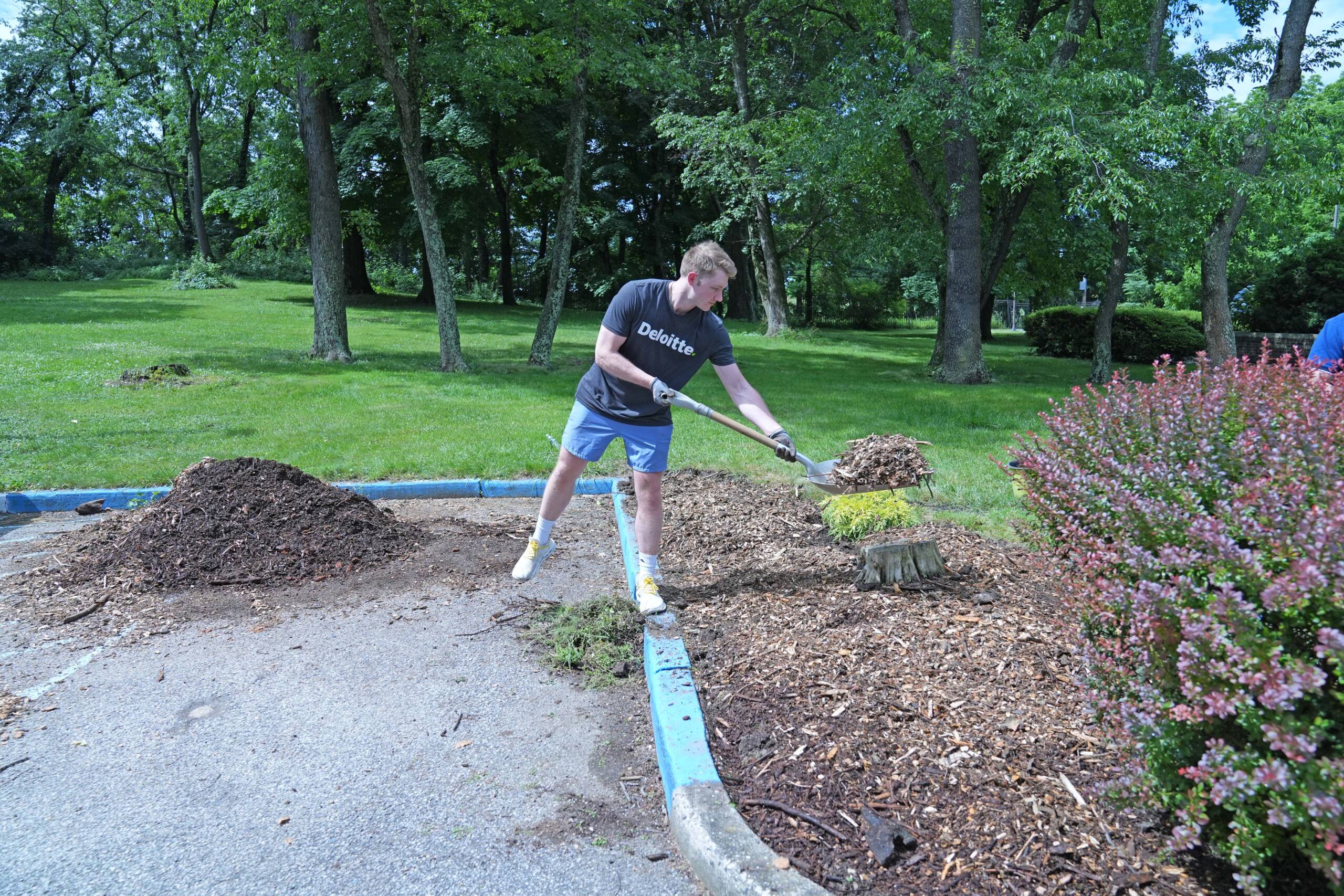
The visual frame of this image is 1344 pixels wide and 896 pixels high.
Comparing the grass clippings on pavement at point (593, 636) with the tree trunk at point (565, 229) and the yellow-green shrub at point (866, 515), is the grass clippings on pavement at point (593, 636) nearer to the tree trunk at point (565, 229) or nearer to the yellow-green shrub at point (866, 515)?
the yellow-green shrub at point (866, 515)

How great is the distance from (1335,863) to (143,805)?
137 inches

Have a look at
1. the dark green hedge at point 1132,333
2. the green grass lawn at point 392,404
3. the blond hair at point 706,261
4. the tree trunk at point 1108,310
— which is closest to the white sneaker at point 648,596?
the blond hair at point 706,261

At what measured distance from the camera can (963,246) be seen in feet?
50.8

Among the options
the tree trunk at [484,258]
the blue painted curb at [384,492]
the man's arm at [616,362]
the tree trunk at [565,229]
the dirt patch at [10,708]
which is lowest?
the dirt patch at [10,708]

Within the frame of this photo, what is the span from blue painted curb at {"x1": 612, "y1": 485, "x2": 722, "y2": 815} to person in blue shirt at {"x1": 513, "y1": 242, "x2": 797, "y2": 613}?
1.19 feet

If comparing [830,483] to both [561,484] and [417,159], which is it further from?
[417,159]

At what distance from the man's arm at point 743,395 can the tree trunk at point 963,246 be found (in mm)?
11088

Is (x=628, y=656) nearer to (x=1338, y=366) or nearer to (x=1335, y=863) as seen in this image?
(x=1335, y=863)

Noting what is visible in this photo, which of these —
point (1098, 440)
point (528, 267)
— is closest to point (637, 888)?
point (1098, 440)

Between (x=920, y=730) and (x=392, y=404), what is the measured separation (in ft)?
33.6

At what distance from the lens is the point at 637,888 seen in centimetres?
265

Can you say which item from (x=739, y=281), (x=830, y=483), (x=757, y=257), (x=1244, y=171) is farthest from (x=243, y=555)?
(x=739, y=281)

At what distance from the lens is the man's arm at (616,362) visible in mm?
4422

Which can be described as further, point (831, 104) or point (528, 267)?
point (528, 267)
